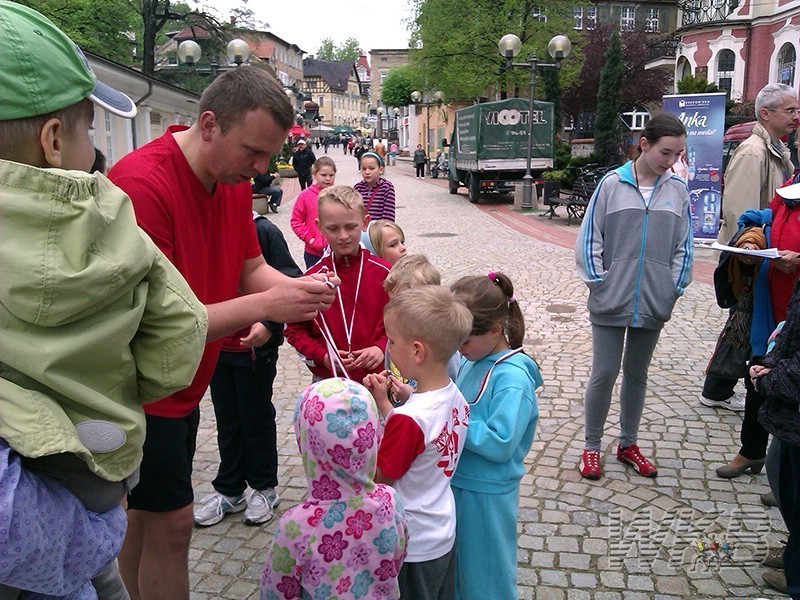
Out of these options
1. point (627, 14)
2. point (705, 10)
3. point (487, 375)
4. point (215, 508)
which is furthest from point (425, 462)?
point (627, 14)

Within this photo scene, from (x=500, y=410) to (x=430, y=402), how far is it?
0.36 m

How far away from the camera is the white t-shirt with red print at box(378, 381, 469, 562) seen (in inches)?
84.5

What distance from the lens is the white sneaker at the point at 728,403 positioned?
5.21 m

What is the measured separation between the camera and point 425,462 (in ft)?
7.29

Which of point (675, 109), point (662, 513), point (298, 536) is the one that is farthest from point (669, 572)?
point (675, 109)

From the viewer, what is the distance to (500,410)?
2457mm

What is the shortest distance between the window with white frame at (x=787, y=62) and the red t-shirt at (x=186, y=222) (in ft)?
106

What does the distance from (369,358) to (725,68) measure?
36.0m

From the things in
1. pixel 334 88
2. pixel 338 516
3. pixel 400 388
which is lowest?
pixel 338 516

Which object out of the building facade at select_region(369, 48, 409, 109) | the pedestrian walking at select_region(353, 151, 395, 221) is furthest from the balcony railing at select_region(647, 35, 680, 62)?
the building facade at select_region(369, 48, 409, 109)

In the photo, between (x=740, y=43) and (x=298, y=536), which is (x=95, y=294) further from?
(x=740, y=43)

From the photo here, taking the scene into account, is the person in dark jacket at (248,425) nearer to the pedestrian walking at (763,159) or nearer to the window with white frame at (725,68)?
the pedestrian walking at (763,159)

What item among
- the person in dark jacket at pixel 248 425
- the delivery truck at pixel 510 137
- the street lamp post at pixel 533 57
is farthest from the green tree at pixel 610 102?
the person in dark jacket at pixel 248 425

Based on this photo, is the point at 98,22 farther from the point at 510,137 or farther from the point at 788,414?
the point at 788,414
